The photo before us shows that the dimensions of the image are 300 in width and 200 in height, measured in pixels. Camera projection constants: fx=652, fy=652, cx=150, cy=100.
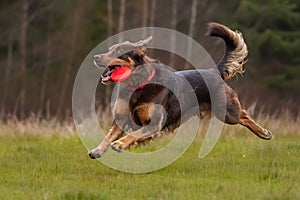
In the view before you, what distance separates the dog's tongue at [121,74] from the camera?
796 centimetres

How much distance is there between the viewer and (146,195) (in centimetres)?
625

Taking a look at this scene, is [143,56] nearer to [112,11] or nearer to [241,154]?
[241,154]

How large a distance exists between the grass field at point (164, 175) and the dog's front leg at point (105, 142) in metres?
0.20

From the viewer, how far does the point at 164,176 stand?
7465 mm

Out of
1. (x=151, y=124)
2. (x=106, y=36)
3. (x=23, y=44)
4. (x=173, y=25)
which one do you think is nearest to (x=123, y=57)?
(x=151, y=124)

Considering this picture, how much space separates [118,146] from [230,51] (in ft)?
9.20

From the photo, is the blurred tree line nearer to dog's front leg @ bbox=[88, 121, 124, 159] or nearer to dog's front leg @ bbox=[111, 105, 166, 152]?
dog's front leg @ bbox=[88, 121, 124, 159]

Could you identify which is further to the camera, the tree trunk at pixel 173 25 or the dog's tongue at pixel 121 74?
the tree trunk at pixel 173 25

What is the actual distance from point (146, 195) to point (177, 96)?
2396mm

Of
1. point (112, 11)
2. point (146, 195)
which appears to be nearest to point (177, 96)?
point (146, 195)

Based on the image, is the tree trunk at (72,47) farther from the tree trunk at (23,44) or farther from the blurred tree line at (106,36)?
the tree trunk at (23,44)

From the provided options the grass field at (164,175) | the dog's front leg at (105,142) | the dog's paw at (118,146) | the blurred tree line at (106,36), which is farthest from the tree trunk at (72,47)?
the dog's paw at (118,146)

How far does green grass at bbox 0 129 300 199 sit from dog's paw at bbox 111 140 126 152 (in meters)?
0.30

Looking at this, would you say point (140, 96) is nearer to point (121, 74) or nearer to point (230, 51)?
point (121, 74)
